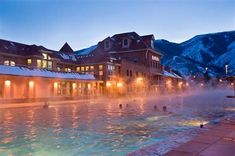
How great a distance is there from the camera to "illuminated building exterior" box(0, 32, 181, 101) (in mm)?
30469

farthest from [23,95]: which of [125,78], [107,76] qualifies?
[125,78]

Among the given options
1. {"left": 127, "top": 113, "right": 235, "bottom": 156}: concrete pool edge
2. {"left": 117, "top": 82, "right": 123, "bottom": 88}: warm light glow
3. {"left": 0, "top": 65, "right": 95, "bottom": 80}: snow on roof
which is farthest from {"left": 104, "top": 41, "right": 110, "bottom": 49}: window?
{"left": 127, "top": 113, "right": 235, "bottom": 156}: concrete pool edge

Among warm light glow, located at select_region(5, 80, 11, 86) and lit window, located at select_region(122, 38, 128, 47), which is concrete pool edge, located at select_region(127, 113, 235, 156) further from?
lit window, located at select_region(122, 38, 128, 47)

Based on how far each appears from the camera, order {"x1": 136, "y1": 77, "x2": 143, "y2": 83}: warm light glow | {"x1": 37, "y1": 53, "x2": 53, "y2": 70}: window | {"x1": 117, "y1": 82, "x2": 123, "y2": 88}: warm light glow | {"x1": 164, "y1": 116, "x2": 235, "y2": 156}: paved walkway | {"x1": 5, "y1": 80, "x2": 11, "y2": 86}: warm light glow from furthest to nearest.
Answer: {"x1": 136, "y1": 77, "x2": 143, "y2": 83}: warm light glow < {"x1": 117, "y1": 82, "x2": 123, "y2": 88}: warm light glow < {"x1": 37, "y1": 53, "x2": 53, "y2": 70}: window < {"x1": 5, "y1": 80, "x2": 11, "y2": 86}: warm light glow < {"x1": 164, "y1": 116, "x2": 235, "y2": 156}: paved walkway

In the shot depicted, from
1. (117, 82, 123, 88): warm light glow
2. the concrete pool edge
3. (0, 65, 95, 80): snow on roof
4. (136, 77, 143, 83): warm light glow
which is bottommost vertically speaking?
the concrete pool edge

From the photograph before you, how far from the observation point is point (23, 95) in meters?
31.3

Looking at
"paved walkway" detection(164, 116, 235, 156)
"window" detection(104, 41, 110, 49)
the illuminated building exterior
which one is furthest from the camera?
"window" detection(104, 41, 110, 49)

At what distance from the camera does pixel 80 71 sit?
4556 cm

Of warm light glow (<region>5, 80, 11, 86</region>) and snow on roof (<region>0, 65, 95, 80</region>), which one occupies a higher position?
snow on roof (<region>0, 65, 95, 80</region>)

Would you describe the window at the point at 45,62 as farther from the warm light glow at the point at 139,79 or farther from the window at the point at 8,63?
the warm light glow at the point at 139,79

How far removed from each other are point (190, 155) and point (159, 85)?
194 feet

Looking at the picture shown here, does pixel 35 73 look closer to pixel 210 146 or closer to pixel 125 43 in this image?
pixel 210 146

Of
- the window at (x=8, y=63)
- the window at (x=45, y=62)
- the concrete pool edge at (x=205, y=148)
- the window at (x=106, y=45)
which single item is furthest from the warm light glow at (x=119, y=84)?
the concrete pool edge at (x=205, y=148)

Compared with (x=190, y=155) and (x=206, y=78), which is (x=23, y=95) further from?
(x=206, y=78)
